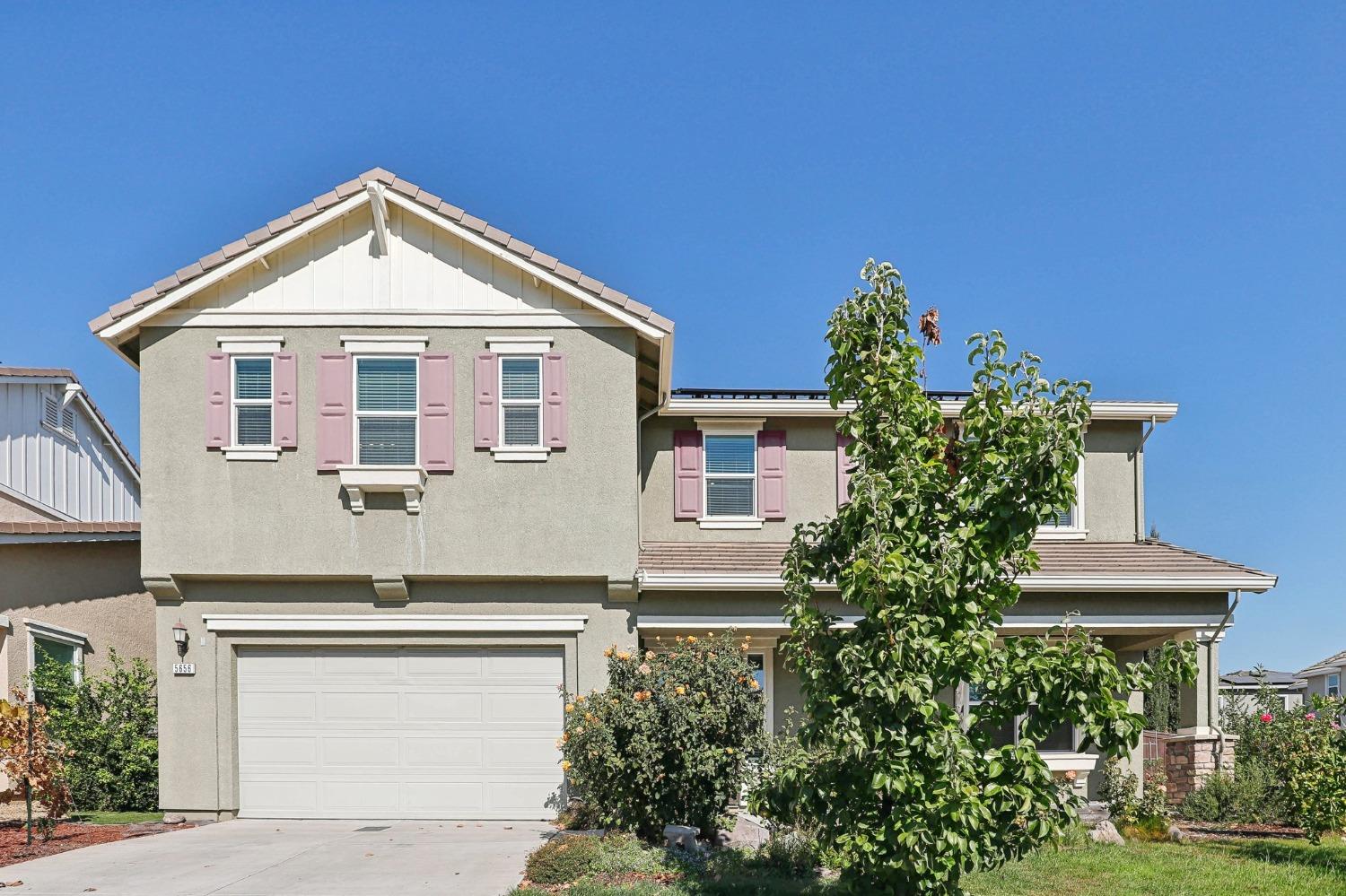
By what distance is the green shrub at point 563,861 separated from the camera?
420 inches

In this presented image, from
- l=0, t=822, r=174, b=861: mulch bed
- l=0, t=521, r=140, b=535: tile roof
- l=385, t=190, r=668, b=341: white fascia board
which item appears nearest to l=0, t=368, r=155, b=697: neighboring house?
l=0, t=521, r=140, b=535: tile roof

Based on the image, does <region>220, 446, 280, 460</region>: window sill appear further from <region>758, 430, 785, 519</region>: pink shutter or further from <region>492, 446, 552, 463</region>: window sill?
<region>758, 430, 785, 519</region>: pink shutter

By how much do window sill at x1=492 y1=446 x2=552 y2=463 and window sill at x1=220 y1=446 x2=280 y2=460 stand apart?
280 cm

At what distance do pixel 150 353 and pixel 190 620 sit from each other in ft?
11.6

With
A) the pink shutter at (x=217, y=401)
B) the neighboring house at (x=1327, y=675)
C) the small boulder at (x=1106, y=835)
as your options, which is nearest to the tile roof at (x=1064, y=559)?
the small boulder at (x=1106, y=835)

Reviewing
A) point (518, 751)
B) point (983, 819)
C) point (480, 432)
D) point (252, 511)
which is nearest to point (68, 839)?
point (252, 511)

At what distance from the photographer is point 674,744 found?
1258 cm

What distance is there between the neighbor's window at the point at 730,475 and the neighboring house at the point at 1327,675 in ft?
90.7

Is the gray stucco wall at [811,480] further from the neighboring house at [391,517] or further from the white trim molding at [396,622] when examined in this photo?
the white trim molding at [396,622]

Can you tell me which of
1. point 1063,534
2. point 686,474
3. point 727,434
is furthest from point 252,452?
point 1063,534

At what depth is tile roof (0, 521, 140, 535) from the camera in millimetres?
16234

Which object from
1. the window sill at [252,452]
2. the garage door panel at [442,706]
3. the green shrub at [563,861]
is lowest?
the green shrub at [563,861]

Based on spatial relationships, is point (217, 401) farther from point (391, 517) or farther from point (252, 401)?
point (391, 517)

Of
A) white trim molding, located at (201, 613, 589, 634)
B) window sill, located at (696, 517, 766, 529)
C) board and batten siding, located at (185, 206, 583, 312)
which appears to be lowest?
white trim molding, located at (201, 613, 589, 634)
